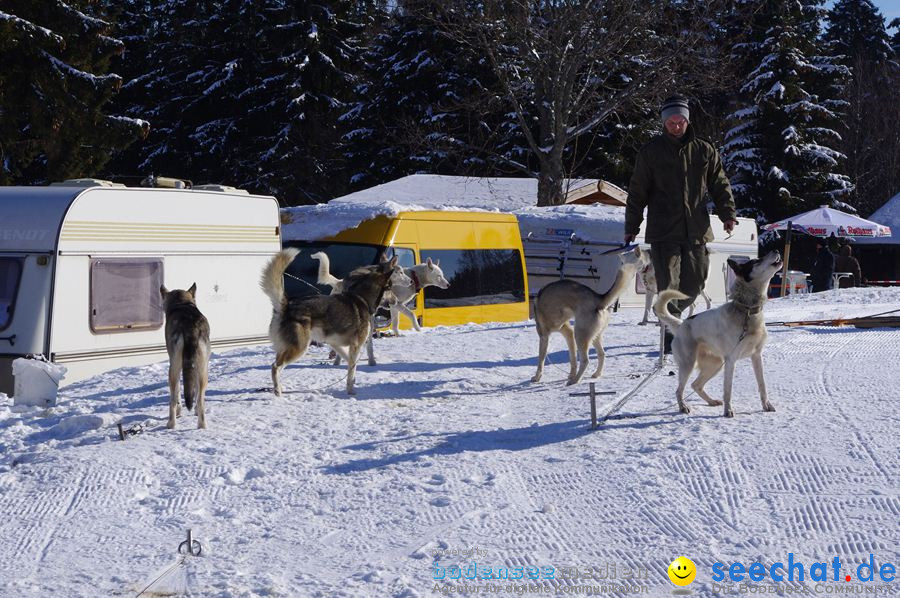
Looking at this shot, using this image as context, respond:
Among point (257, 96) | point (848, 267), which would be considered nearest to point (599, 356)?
point (848, 267)

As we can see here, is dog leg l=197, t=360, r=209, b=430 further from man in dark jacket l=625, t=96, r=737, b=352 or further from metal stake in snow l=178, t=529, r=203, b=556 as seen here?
man in dark jacket l=625, t=96, r=737, b=352

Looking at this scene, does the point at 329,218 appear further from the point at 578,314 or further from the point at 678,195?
the point at 678,195

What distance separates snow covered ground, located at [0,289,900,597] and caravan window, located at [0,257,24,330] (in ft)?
8.21

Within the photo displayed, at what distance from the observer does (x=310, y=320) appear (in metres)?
8.17

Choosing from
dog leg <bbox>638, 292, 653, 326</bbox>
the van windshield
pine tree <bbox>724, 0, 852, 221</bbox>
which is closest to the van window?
the van windshield

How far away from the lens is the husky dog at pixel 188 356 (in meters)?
6.59

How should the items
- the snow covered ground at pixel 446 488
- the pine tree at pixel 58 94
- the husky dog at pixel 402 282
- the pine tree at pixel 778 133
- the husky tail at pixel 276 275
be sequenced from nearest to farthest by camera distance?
the snow covered ground at pixel 446 488
the husky tail at pixel 276 275
the husky dog at pixel 402 282
the pine tree at pixel 58 94
the pine tree at pixel 778 133

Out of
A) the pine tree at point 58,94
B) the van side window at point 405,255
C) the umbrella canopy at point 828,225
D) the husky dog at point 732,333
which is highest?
the pine tree at point 58,94

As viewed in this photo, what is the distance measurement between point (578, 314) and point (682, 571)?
14.6 feet

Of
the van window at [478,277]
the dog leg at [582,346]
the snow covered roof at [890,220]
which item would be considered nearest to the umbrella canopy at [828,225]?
the snow covered roof at [890,220]

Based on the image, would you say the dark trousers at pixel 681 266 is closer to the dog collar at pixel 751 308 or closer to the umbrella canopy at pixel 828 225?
the dog collar at pixel 751 308

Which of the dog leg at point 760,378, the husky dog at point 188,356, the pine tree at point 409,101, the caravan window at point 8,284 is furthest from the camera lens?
the pine tree at point 409,101

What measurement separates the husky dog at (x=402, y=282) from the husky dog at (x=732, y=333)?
421cm

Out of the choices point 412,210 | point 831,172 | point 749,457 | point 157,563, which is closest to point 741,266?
point 749,457
